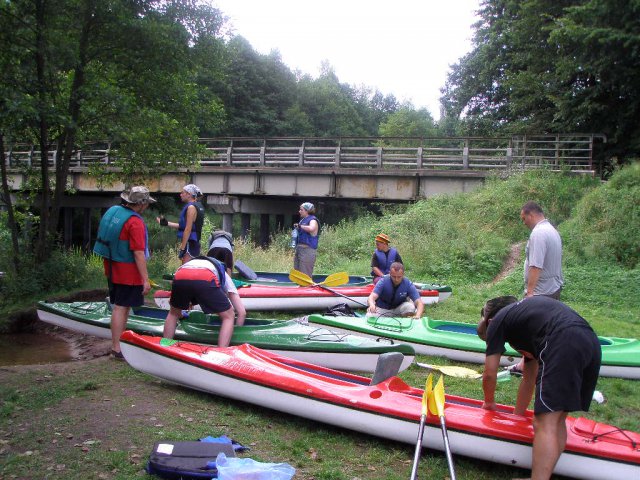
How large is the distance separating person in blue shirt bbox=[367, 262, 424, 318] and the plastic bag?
13.6ft

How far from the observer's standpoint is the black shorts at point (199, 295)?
5.63 m

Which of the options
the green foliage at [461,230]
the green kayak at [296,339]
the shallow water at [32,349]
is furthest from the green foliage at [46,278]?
the green foliage at [461,230]

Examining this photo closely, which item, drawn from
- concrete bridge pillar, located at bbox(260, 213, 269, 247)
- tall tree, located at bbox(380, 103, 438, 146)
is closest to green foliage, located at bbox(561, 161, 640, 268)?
concrete bridge pillar, located at bbox(260, 213, 269, 247)

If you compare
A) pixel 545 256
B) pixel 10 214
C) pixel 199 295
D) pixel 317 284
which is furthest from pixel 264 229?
pixel 545 256

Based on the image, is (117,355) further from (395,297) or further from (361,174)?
(361,174)

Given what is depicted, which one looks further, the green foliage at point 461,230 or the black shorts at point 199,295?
the green foliage at point 461,230

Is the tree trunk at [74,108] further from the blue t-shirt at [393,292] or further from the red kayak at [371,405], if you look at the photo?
the red kayak at [371,405]

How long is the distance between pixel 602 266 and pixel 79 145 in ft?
34.5

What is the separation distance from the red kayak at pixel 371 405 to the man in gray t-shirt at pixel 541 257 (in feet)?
5.07

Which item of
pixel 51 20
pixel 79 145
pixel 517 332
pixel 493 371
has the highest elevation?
pixel 51 20

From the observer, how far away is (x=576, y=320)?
355cm

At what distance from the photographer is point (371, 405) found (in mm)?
4406

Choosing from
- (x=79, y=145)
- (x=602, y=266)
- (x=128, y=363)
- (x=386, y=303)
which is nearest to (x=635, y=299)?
(x=602, y=266)

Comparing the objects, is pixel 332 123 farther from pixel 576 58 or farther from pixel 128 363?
pixel 128 363
